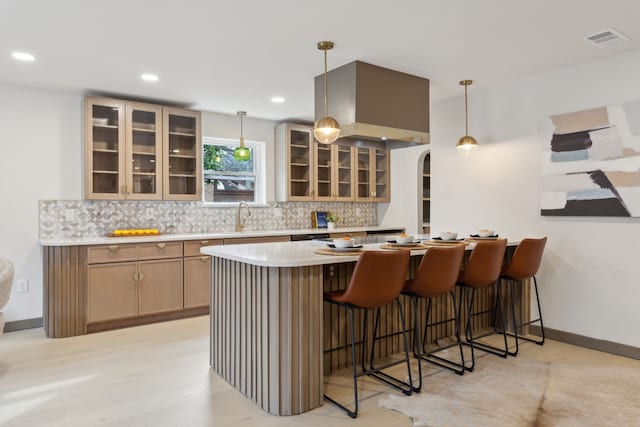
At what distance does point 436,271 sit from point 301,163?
3.48 meters

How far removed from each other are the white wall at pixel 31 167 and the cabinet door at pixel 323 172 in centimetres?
287

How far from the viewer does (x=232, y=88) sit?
4.39 meters

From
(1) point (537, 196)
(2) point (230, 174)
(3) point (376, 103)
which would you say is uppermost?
(3) point (376, 103)

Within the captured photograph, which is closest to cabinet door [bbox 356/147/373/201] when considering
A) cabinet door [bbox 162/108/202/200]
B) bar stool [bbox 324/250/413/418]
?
cabinet door [bbox 162/108/202/200]

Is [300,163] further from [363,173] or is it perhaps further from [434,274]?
[434,274]

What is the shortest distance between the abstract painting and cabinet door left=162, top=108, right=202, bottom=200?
3635mm

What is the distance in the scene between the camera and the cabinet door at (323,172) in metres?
6.05

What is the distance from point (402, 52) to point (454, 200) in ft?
6.43

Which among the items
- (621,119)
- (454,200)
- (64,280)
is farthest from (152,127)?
(621,119)

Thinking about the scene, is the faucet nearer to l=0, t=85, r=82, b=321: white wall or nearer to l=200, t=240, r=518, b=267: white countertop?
l=0, t=85, r=82, b=321: white wall

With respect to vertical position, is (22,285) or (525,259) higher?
(525,259)

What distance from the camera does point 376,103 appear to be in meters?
3.71

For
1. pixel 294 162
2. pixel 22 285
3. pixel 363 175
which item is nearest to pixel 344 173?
pixel 363 175

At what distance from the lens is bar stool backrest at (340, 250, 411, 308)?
249 cm
